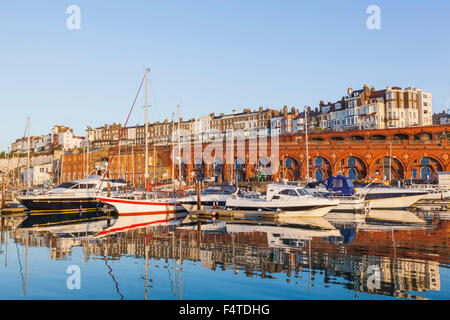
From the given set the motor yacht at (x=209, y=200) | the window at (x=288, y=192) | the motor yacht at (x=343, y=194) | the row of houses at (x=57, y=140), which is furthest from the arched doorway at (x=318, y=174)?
the row of houses at (x=57, y=140)

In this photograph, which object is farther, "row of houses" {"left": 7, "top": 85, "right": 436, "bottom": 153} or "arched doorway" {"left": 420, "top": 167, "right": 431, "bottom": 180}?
"row of houses" {"left": 7, "top": 85, "right": 436, "bottom": 153}

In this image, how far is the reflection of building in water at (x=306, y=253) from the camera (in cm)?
1242

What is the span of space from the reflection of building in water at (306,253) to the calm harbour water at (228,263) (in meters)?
0.04

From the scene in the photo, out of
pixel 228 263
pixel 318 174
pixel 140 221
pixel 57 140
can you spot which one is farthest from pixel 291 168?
pixel 57 140

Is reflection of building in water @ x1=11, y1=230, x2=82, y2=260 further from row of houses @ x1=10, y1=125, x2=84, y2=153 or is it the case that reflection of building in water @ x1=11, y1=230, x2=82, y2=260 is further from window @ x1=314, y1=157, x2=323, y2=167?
row of houses @ x1=10, y1=125, x2=84, y2=153

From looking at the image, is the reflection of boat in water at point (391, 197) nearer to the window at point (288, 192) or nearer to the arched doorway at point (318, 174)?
the window at point (288, 192)

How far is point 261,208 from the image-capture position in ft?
100

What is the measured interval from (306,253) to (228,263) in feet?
12.2

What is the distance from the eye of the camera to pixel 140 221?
2991 cm

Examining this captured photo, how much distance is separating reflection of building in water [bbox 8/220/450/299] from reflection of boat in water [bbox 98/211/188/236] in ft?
6.15

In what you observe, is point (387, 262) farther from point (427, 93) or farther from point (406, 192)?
point (427, 93)

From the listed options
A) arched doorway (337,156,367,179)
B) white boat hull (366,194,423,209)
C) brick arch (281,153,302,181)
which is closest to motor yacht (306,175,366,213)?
white boat hull (366,194,423,209)

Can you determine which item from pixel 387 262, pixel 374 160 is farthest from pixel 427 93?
pixel 387 262

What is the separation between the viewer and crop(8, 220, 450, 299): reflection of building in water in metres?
12.4
